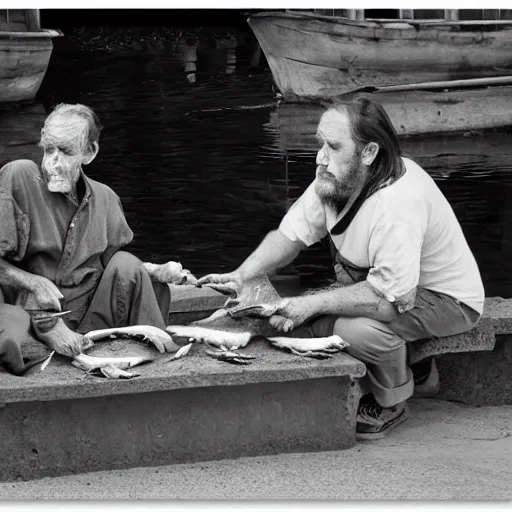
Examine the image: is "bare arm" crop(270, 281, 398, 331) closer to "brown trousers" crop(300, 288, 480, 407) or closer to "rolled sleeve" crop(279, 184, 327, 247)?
"brown trousers" crop(300, 288, 480, 407)

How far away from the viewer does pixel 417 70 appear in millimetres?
6746

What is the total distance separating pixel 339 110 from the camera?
4758mm

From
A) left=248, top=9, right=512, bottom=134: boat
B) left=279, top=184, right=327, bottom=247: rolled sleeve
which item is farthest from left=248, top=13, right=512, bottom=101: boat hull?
left=279, top=184, right=327, bottom=247: rolled sleeve

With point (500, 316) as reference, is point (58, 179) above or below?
above

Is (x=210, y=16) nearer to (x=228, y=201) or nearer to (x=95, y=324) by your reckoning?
(x=95, y=324)

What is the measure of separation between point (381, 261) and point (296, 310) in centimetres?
35

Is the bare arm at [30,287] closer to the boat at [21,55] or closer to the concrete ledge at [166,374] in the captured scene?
the concrete ledge at [166,374]

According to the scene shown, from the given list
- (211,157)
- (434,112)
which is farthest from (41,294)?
(211,157)

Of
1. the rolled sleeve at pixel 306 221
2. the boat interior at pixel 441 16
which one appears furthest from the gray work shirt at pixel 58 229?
the boat interior at pixel 441 16

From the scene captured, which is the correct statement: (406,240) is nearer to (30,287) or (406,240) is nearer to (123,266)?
(123,266)

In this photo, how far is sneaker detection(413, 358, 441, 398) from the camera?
5.20 m

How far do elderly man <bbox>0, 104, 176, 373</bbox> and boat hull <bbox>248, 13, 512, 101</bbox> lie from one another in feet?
5.87

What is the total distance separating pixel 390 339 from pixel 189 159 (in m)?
3.50

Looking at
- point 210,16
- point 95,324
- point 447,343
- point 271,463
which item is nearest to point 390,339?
point 447,343
